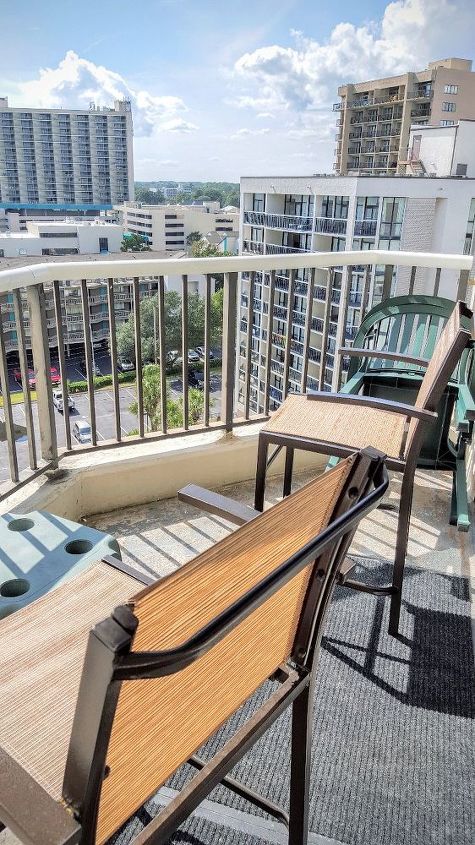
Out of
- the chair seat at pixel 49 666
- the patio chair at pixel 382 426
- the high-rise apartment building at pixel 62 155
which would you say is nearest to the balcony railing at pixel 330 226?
the patio chair at pixel 382 426

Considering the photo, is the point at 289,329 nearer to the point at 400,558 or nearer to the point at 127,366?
the point at 400,558

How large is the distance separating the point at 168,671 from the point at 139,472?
2259 mm

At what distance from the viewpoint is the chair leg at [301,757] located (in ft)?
3.35

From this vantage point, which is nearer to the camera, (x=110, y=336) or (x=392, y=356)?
(x=392, y=356)

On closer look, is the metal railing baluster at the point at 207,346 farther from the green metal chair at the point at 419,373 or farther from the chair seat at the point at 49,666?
the chair seat at the point at 49,666

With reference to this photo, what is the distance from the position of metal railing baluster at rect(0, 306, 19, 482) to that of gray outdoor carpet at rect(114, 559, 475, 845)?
52.7 inches

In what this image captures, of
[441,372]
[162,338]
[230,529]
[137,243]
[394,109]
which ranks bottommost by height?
→ [137,243]

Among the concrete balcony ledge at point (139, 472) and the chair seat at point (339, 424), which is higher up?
the chair seat at point (339, 424)

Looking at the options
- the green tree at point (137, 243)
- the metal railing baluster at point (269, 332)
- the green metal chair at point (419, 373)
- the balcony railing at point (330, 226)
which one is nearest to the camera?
the green metal chair at point (419, 373)

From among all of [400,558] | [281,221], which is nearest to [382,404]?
[400,558]

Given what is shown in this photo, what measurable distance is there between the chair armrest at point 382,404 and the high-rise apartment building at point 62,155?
71.0m

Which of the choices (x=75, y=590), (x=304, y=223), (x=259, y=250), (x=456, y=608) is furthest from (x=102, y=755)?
(x=259, y=250)

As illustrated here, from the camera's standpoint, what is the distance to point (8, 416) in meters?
2.16

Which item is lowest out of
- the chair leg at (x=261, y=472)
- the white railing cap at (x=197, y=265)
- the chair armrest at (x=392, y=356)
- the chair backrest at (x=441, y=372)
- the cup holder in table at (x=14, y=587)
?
the cup holder in table at (x=14, y=587)
